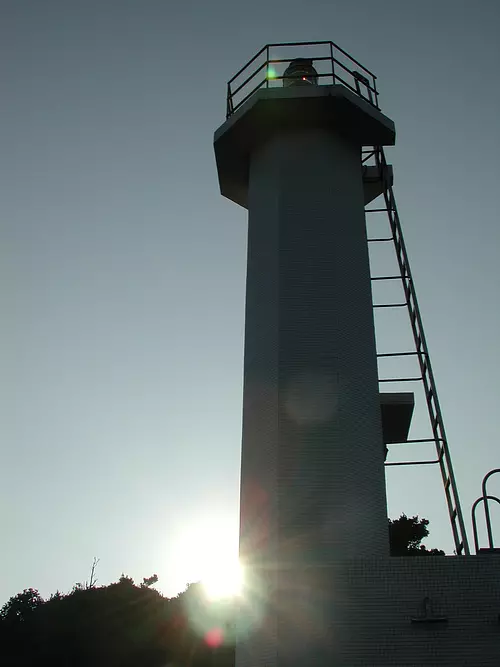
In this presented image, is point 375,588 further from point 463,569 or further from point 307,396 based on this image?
point 307,396

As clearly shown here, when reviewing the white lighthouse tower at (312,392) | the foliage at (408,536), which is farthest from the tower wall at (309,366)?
the foliage at (408,536)

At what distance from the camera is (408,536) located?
36.1 meters

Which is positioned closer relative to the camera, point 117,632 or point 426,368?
point 426,368

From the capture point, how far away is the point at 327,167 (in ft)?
49.8

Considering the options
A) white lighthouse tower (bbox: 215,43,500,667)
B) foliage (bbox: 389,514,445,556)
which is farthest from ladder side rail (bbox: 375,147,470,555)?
foliage (bbox: 389,514,445,556)

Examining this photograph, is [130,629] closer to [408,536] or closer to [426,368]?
[408,536]

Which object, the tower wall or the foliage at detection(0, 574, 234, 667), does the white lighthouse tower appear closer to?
the tower wall

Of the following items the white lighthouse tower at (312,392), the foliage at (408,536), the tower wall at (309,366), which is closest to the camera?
the white lighthouse tower at (312,392)

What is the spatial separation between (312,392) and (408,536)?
86.2ft

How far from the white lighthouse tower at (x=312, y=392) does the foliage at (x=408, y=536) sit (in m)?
21.8

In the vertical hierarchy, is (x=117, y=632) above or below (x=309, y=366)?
above

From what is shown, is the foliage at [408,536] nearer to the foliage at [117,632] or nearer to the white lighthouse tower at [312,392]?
the foliage at [117,632]

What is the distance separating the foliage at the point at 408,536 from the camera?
A: 34406mm

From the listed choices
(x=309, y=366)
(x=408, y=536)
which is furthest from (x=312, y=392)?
(x=408, y=536)
